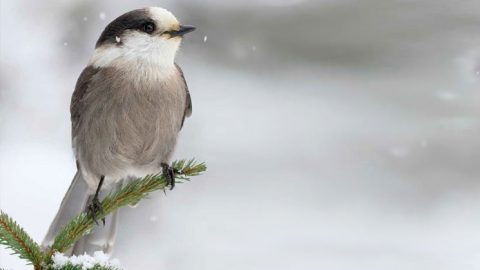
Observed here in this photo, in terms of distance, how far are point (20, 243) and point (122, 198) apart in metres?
0.37

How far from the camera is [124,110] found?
238 centimetres

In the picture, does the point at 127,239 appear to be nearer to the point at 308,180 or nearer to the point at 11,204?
the point at 11,204

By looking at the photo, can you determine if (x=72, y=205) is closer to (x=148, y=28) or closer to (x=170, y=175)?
(x=170, y=175)

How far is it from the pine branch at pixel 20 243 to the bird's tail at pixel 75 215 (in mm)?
737

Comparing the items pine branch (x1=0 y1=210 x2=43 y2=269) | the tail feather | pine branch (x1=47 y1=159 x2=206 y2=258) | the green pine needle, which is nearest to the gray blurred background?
the tail feather

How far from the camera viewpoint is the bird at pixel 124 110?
91.7 inches

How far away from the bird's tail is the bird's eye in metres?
0.57

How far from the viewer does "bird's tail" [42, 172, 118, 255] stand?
245 centimetres

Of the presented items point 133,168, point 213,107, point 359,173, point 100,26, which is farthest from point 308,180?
point 133,168

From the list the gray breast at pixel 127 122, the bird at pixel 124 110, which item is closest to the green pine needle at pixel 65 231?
the bird at pixel 124 110

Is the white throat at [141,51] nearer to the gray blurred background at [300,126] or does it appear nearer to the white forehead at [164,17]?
the white forehead at [164,17]

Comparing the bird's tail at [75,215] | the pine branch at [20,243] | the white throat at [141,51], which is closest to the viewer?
the pine branch at [20,243]

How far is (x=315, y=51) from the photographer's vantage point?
541 centimetres

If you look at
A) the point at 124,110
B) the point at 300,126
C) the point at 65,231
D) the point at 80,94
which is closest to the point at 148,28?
the point at 124,110
